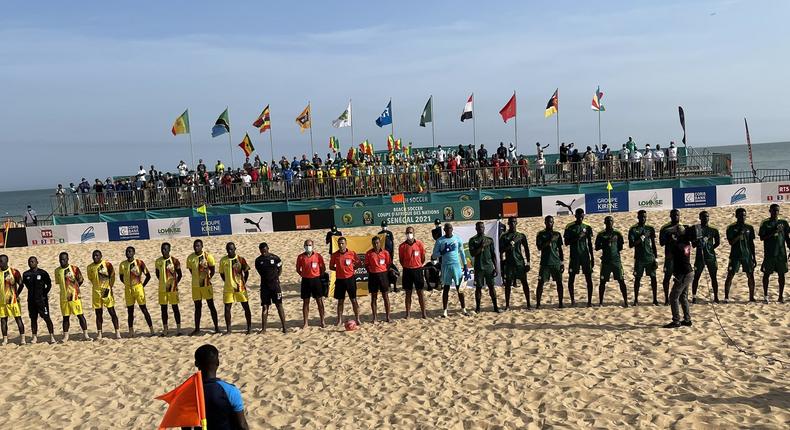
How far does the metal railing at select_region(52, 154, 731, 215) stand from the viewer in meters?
23.9

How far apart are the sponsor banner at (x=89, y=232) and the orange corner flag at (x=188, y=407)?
2143 cm

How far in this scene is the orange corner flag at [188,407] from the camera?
3.43m

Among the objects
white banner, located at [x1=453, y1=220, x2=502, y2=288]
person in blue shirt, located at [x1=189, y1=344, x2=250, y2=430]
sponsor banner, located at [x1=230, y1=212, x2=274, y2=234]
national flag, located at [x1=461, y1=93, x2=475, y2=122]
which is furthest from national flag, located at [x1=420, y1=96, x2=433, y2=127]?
person in blue shirt, located at [x1=189, y1=344, x2=250, y2=430]

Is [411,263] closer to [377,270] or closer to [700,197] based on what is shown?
[377,270]

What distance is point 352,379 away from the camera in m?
7.42

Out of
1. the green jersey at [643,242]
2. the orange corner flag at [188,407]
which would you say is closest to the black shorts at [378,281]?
the green jersey at [643,242]

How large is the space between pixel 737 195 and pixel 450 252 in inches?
609

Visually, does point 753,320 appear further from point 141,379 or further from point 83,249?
point 83,249

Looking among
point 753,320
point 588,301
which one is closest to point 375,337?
point 588,301

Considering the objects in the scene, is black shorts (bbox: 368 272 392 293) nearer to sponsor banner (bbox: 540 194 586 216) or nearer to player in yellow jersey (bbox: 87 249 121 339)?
player in yellow jersey (bbox: 87 249 121 339)

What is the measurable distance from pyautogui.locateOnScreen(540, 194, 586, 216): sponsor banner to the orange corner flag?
19.1 m

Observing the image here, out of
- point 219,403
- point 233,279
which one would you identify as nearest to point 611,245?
point 233,279

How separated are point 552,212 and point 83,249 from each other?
17030mm

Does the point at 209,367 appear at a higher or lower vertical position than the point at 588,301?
higher
